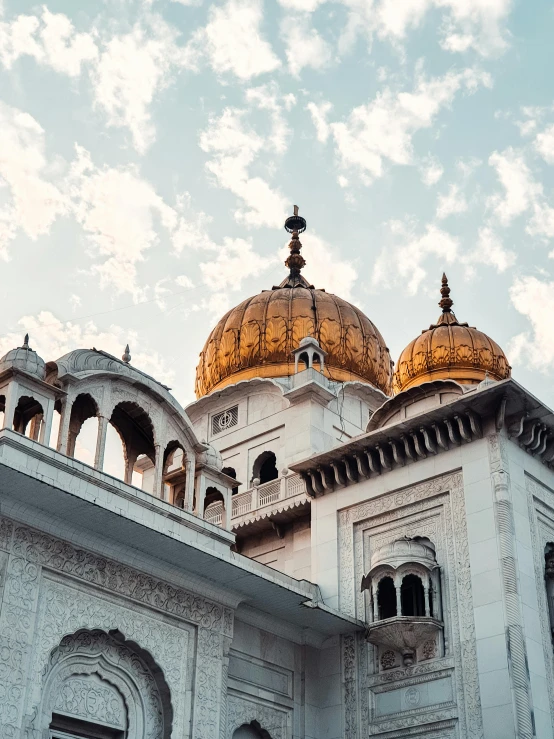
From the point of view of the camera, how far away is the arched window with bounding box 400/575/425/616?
13727mm

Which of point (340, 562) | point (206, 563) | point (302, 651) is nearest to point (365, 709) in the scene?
Result: point (302, 651)

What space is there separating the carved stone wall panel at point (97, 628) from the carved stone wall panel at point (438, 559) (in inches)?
110

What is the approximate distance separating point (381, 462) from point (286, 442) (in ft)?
13.8

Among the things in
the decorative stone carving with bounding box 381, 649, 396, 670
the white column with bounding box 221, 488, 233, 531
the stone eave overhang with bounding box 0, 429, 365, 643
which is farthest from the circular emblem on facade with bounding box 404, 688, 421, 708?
the white column with bounding box 221, 488, 233, 531

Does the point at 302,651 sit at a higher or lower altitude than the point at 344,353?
lower

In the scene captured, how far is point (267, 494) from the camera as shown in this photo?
17766 millimetres

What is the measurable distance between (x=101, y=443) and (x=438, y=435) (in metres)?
4.72

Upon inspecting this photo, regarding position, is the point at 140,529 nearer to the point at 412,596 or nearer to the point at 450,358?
the point at 412,596

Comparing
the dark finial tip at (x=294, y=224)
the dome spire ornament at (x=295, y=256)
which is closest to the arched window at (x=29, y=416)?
the dome spire ornament at (x=295, y=256)

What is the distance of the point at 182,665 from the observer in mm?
12219

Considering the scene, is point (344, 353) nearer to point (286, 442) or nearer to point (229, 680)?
point (286, 442)

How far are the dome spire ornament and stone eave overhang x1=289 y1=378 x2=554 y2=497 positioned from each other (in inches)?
326

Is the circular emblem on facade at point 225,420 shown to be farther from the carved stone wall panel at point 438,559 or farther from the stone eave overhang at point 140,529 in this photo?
the stone eave overhang at point 140,529

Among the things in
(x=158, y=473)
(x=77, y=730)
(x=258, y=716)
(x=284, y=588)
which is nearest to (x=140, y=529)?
(x=158, y=473)
